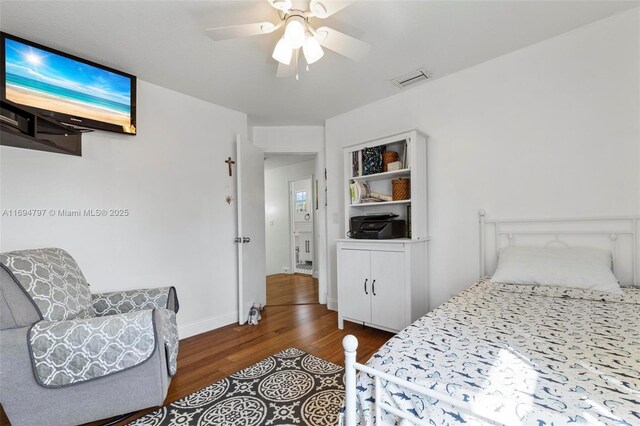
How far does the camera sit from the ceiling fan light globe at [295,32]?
149 cm

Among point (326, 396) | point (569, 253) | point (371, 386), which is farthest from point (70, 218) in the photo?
point (569, 253)

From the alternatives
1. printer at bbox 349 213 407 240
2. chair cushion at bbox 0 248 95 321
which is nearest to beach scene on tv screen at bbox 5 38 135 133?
chair cushion at bbox 0 248 95 321

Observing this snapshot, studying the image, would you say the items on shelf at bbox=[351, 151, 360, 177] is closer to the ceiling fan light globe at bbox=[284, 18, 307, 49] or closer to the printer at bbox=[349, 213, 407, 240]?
the printer at bbox=[349, 213, 407, 240]

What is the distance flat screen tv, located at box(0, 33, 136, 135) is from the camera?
180 cm

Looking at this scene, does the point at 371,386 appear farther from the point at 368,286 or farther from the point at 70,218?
the point at 70,218

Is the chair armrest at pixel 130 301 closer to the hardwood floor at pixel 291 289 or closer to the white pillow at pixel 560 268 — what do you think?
the hardwood floor at pixel 291 289

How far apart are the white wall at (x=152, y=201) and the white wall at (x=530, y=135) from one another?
2.05 meters

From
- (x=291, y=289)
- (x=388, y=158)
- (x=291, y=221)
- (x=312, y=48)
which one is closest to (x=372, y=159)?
(x=388, y=158)

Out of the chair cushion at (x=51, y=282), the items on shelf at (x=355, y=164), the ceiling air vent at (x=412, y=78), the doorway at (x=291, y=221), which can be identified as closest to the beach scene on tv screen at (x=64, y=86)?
the chair cushion at (x=51, y=282)

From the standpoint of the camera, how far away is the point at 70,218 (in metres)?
2.07

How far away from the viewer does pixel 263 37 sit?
1.94 metres

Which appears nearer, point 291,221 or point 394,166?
point 394,166

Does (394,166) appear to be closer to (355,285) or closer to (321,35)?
(355,285)

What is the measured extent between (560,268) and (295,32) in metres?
2.11
